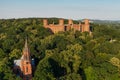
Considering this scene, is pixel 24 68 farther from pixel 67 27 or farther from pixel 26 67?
pixel 67 27

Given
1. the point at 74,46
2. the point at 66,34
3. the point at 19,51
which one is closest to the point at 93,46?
→ the point at 74,46

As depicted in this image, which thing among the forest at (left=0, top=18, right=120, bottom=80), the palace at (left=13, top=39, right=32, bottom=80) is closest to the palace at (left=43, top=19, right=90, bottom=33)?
the forest at (left=0, top=18, right=120, bottom=80)

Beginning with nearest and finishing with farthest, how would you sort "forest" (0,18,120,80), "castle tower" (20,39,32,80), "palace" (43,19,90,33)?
"forest" (0,18,120,80)
"castle tower" (20,39,32,80)
"palace" (43,19,90,33)

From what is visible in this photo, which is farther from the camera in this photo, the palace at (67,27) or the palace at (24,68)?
the palace at (67,27)

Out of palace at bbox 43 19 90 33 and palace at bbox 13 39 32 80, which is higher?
palace at bbox 43 19 90 33

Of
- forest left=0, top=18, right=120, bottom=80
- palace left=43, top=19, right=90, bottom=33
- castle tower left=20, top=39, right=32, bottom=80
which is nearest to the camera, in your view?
forest left=0, top=18, right=120, bottom=80

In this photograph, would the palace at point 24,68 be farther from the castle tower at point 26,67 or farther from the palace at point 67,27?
the palace at point 67,27

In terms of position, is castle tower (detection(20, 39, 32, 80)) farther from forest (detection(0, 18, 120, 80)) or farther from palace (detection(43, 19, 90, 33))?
palace (detection(43, 19, 90, 33))

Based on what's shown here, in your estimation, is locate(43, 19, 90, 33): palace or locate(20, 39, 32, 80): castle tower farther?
locate(43, 19, 90, 33): palace

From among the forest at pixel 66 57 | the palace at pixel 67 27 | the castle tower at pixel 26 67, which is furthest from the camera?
the palace at pixel 67 27

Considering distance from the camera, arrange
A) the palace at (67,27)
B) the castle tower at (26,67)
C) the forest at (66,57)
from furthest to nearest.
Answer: the palace at (67,27), the castle tower at (26,67), the forest at (66,57)

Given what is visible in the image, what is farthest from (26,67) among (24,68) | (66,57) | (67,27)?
(67,27)

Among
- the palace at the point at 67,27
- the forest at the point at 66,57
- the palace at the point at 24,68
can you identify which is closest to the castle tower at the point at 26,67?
the palace at the point at 24,68
